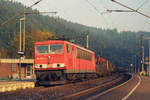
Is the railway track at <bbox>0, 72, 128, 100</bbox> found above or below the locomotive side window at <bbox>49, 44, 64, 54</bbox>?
below

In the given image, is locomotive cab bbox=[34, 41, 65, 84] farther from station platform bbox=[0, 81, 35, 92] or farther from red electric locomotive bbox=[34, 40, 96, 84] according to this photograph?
station platform bbox=[0, 81, 35, 92]

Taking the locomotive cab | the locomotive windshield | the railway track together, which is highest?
the locomotive windshield

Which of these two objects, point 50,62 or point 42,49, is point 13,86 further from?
point 42,49

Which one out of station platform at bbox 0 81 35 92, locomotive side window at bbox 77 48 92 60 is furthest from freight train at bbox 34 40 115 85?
locomotive side window at bbox 77 48 92 60

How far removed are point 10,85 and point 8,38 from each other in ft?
328

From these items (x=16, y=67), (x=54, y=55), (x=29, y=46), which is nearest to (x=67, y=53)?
(x=54, y=55)

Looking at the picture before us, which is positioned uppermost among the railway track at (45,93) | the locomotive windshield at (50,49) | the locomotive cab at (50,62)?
the locomotive windshield at (50,49)

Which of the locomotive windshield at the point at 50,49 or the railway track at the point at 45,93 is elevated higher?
the locomotive windshield at the point at 50,49

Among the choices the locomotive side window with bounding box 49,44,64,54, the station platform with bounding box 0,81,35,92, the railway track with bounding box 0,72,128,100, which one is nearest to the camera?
the railway track with bounding box 0,72,128,100

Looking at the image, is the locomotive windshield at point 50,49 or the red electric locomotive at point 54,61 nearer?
the red electric locomotive at point 54,61

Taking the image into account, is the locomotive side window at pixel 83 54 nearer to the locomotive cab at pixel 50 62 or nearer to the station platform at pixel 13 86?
the locomotive cab at pixel 50 62

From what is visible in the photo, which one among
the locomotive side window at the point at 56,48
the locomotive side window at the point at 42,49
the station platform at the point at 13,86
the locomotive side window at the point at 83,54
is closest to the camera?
the station platform at the point at 13,86

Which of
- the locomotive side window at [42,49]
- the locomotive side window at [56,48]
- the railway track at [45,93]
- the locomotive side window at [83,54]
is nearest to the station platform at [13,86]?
the railway track at [45,93]

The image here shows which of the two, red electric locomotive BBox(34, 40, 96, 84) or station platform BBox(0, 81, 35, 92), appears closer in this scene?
station platform BBox(0, 81, 35, 92)
